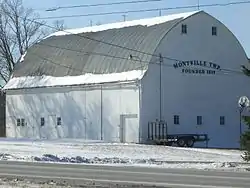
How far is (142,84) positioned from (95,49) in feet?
29.1

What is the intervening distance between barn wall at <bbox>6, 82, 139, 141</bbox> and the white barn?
0.08 m

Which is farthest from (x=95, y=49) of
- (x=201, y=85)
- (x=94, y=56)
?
(x=201, y=85)

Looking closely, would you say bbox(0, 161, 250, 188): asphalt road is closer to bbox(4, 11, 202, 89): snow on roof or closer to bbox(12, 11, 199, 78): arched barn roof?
bbox(4, 11, 202, 89): snow on roof

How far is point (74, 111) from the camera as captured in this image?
192ft

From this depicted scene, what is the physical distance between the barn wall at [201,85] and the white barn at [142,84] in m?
0.08

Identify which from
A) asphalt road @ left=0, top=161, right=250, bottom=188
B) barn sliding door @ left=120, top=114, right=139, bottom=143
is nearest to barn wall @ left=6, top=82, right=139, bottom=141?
barn sliding door @ left=120, top=114, right=139, bottom=143

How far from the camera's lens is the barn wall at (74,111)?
179 ft

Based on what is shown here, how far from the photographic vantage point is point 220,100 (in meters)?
57.8

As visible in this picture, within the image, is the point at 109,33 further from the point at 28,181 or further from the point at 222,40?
the point at 28,181

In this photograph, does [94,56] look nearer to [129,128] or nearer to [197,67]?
[129,128]

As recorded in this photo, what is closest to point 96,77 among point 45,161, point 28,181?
point 45,161

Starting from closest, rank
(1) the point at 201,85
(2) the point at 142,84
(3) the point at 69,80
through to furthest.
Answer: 1. (2) the point at 142,84
2. (1) the point at 201,85
3. (3) the point at 69,80

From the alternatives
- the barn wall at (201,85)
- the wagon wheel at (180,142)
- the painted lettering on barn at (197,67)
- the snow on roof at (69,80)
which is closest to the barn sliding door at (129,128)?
the barn wall at (201,85)

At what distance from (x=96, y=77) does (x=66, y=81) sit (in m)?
3.63
